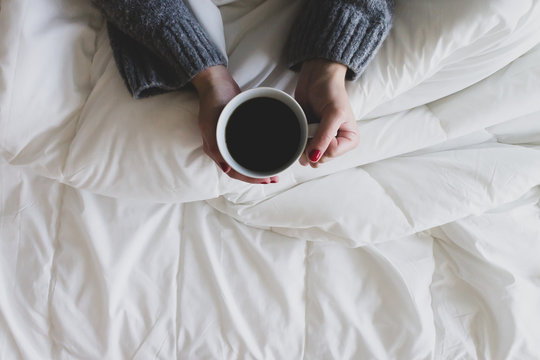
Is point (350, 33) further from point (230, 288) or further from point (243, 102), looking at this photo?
point (230, 288)

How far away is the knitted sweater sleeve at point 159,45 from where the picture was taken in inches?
21.9

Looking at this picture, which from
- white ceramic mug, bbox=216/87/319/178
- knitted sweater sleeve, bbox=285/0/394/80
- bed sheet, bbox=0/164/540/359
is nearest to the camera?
white ceramic mug, bbox=216/87/319/178

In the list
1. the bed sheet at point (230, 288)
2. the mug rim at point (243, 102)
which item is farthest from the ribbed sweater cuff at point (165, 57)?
the bed sheet at point (230, 288)

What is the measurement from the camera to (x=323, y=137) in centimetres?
51

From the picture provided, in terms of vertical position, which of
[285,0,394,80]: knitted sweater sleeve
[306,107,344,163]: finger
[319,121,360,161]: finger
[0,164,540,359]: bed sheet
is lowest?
[0,164,540,359]: bed sheet

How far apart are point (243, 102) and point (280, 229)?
32 cm

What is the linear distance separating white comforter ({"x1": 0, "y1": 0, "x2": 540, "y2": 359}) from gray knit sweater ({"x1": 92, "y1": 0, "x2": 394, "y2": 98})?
0.04 metres

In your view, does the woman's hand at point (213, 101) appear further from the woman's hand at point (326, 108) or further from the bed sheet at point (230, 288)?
the bed sheet at point (230, 288)

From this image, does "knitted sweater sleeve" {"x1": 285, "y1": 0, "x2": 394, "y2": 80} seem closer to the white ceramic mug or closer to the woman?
the woman

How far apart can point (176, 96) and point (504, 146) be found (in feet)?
2.09

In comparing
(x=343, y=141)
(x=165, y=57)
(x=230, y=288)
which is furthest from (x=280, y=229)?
(x=165, y=57)

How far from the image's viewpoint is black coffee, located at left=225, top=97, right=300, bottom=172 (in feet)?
1.61

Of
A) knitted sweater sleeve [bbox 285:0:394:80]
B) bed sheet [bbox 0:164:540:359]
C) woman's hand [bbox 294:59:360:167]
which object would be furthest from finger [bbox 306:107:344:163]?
bed sheet [bbox 0:164:540:359]

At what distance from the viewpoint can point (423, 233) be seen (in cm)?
79
